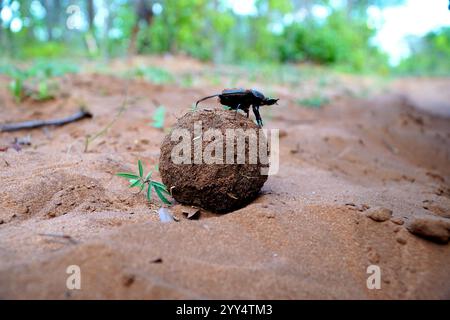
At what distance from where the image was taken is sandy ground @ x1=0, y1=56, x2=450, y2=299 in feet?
5.32

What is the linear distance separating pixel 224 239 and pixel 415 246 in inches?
36.8

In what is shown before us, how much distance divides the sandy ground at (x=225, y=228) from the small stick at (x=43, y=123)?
0.28 ft

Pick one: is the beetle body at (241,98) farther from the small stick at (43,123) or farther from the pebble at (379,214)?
the small stick at (43,123)

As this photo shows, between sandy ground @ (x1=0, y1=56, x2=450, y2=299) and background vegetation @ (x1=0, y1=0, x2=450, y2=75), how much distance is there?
3546mm

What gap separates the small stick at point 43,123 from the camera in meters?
3.98

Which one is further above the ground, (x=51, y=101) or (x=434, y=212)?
(x=51, y=101)

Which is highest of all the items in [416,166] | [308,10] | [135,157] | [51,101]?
[308,10]

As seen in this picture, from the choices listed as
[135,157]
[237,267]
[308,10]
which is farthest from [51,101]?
[308,10]

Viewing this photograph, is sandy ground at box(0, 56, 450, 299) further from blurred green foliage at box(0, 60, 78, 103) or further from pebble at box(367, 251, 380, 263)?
blurred green foliage at box(0, 60, 78, 103)

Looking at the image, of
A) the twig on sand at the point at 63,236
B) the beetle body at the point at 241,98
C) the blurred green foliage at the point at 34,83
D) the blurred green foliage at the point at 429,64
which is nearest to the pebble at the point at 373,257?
the beetle body at the point at 241,98

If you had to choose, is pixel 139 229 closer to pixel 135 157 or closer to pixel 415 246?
pixel 415 246
